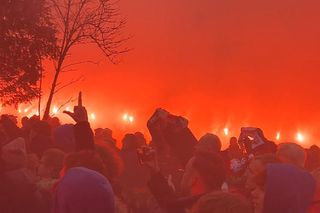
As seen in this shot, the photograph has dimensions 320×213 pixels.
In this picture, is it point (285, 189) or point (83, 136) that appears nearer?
point (285, 189)

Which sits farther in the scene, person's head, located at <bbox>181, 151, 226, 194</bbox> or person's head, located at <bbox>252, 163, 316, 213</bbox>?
person's head, located at <bbox>181, 151, 226, 194</bbox>

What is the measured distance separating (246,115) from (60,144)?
30.1 metres

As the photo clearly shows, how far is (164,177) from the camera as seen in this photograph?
5.34m

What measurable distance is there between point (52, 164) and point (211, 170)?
6.36 feet

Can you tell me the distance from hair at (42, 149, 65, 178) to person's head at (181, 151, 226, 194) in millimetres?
1570

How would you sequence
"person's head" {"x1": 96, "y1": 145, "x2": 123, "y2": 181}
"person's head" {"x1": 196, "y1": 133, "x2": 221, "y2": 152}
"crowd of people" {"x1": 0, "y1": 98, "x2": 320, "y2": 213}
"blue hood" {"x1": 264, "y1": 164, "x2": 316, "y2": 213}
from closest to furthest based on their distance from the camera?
1. "crowd of people" {"x1": 0, "y1": 98, "x2": 320, "y2": 213}
2. "blue hood" {"x1": 264, "y1": 164, "x2": 316, "y2": 213}
3. "person's head" {"x1": 96, "y1": 145, "x2": 123, "y2": 181}
4. "person's head" {"x1": 196, "y1": 133, "x2": 221, "y2": 152}

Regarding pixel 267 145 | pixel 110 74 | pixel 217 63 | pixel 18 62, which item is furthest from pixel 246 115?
pixel 267 145

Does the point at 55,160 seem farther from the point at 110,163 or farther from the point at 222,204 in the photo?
the point at 222,204

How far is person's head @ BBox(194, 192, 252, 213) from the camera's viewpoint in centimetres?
388

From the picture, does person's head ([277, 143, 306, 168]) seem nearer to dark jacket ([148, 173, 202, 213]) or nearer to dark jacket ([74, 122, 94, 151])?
dark jacket ([148, 173, 202, 213])

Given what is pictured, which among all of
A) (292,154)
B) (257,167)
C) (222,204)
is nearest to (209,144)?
(292,154)

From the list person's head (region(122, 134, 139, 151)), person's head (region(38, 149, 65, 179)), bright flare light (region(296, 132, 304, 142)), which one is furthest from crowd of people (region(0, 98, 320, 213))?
bright flare light (region(296, 132, 304, 142))

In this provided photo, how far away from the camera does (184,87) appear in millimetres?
38812

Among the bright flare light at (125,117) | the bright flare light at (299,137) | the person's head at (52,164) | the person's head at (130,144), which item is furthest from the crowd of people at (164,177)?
the bright flare light at (125,117)
